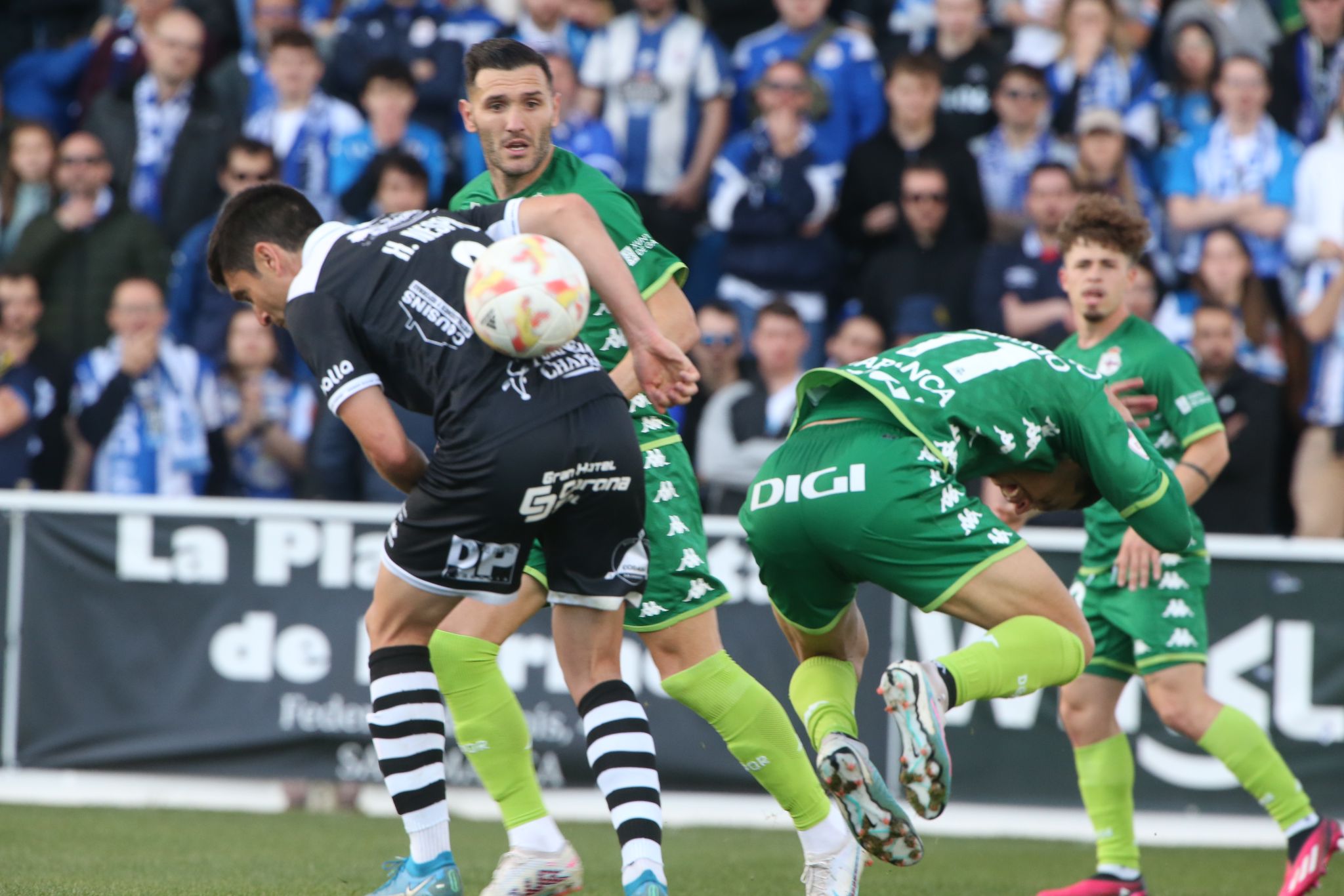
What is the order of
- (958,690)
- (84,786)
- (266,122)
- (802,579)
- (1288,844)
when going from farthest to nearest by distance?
(266,122) → (84,786) → (1288,844) → (802,579) → (958,690)

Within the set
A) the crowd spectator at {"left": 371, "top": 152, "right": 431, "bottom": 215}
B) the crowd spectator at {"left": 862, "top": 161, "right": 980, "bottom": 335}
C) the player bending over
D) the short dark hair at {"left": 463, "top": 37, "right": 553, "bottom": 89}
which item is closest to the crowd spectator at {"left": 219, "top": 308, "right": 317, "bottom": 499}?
the crowd spectator at {"left": 371, "top": 152, "right": 431, "bottom": 215}

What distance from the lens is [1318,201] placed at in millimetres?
10625

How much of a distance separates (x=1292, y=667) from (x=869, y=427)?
510 centimetres

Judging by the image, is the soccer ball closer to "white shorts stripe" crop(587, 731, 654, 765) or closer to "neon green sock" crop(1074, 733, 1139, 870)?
"white shorts stripe" crop(587, 731, 654, 765)

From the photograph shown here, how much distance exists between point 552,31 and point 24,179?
13.1 feet

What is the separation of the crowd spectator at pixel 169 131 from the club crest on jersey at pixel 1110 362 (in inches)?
284

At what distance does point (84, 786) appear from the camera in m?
9.41

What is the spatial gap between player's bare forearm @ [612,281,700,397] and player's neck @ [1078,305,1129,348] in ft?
6.62

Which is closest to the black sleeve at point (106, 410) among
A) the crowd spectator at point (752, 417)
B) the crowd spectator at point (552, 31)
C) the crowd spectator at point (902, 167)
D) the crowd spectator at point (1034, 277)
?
the crowd spectator at point (752, 417)

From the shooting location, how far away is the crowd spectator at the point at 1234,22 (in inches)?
469

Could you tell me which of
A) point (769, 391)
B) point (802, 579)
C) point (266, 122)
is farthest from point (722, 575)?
point (266, 122)

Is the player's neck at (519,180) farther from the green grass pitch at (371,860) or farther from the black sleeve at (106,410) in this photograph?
the black sleeve at (106,410)

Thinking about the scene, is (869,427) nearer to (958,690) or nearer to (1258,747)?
(958,690)

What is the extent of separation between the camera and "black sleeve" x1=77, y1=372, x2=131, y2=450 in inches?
410
